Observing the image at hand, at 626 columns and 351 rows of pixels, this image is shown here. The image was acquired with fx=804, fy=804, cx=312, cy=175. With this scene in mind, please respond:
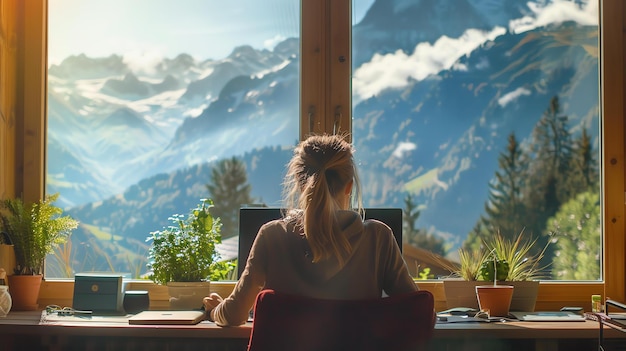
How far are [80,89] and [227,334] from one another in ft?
4.85

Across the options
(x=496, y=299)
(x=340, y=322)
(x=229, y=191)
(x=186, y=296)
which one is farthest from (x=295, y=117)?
(x=340, y=322)

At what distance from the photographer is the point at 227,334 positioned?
259 centimetres

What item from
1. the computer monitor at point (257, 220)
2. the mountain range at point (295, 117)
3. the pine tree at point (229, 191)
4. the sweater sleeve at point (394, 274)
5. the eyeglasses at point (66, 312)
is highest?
the mountain range at point (295, 117)

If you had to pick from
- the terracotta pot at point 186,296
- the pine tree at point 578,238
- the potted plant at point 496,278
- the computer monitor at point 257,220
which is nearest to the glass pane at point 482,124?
the pine tree at point 578,238

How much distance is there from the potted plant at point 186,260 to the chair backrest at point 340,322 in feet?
3.88

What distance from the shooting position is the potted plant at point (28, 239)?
3170 mm

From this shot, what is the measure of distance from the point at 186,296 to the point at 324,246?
3.60ft

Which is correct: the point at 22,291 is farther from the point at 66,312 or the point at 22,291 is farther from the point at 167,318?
the point at 167,318

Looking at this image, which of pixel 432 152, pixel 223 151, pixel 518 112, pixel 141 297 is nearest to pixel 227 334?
pixel 141 297

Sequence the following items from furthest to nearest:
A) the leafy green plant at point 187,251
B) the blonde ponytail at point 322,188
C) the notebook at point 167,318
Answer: the leafy green plant at point 187,251
the notebook at point 167,318
the blonde ponytail at point 322,188

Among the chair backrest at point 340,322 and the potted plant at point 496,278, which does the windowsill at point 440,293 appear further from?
the chair backrest at point 340,322

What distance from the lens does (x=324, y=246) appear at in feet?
7.00

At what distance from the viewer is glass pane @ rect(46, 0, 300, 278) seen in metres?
3.43

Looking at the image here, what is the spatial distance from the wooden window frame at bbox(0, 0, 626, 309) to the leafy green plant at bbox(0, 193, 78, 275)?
0.39 feet
